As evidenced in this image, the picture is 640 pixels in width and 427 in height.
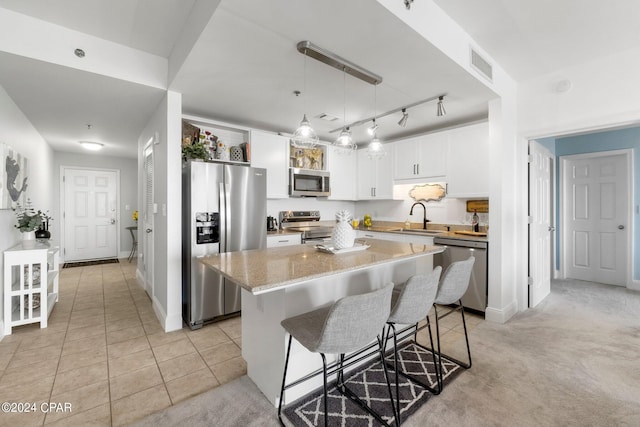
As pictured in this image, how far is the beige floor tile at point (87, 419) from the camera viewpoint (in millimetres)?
1650

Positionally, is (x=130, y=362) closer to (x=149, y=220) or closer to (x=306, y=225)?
(x=149, y=220)

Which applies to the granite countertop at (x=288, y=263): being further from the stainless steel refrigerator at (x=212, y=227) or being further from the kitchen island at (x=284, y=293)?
the stainless steel refrigerator at (x=212, y=227)

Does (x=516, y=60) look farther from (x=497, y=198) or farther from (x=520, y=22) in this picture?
(x=497, y=198)

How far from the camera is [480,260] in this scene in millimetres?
3191

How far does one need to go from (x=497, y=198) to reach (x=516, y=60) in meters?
1.32

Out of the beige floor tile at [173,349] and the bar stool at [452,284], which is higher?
the bar stool at [452,284]

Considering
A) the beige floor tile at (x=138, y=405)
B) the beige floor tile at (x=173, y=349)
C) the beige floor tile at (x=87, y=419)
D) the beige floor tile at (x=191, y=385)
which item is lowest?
the beige floor tile at (x=87, y=419)

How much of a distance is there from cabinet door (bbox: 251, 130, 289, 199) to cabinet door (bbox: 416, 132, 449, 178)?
189 cm

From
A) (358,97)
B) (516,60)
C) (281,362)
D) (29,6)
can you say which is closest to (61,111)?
(29,6)

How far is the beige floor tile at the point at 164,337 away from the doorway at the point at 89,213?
4751 mm

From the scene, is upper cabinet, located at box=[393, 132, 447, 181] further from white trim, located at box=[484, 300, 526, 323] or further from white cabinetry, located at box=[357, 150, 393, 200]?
white trim, located at box=[484, 300, 526, 323]

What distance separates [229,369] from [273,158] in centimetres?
267

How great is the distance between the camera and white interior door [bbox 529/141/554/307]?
132 inches

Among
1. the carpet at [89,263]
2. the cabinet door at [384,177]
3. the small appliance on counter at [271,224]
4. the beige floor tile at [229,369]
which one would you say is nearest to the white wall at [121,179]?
the carpet at [89,263]
